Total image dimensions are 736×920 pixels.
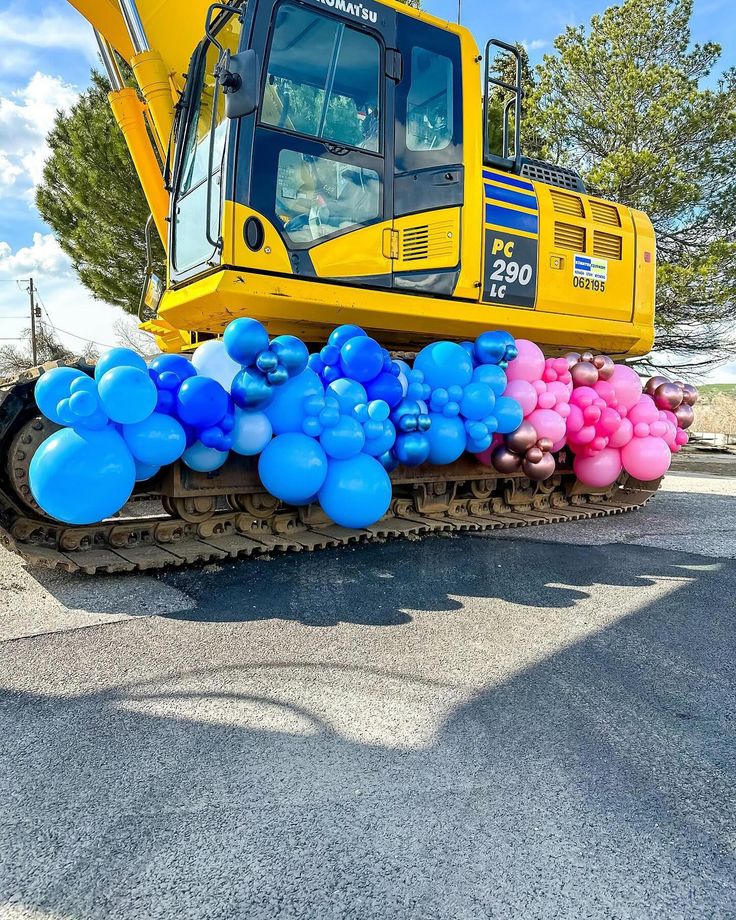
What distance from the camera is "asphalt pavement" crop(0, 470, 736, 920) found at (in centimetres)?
165

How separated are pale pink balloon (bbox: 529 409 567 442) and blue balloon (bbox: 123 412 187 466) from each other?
9.64 feet

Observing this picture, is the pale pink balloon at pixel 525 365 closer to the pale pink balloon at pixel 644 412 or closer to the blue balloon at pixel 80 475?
the pale pink balloon at pixel 644 412

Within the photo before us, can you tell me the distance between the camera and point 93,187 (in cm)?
1345

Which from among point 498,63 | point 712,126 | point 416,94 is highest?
point 498,63

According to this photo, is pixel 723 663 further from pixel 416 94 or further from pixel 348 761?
pixel 416 94

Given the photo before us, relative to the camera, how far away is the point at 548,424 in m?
5.33

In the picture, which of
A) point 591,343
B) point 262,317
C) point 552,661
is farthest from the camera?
point 591,343

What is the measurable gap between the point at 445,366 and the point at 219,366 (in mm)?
1674

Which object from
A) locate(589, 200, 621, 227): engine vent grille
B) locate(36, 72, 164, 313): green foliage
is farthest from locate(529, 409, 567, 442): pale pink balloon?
locate(36, 72, 164, 313): green foliage

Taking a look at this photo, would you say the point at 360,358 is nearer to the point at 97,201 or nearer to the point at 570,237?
the point at 570,237

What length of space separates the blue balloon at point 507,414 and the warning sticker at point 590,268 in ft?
5.54

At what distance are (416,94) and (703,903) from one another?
5014 mm

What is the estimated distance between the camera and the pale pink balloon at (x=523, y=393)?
5309 mm

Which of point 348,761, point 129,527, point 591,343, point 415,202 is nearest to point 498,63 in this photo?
point 591,343
